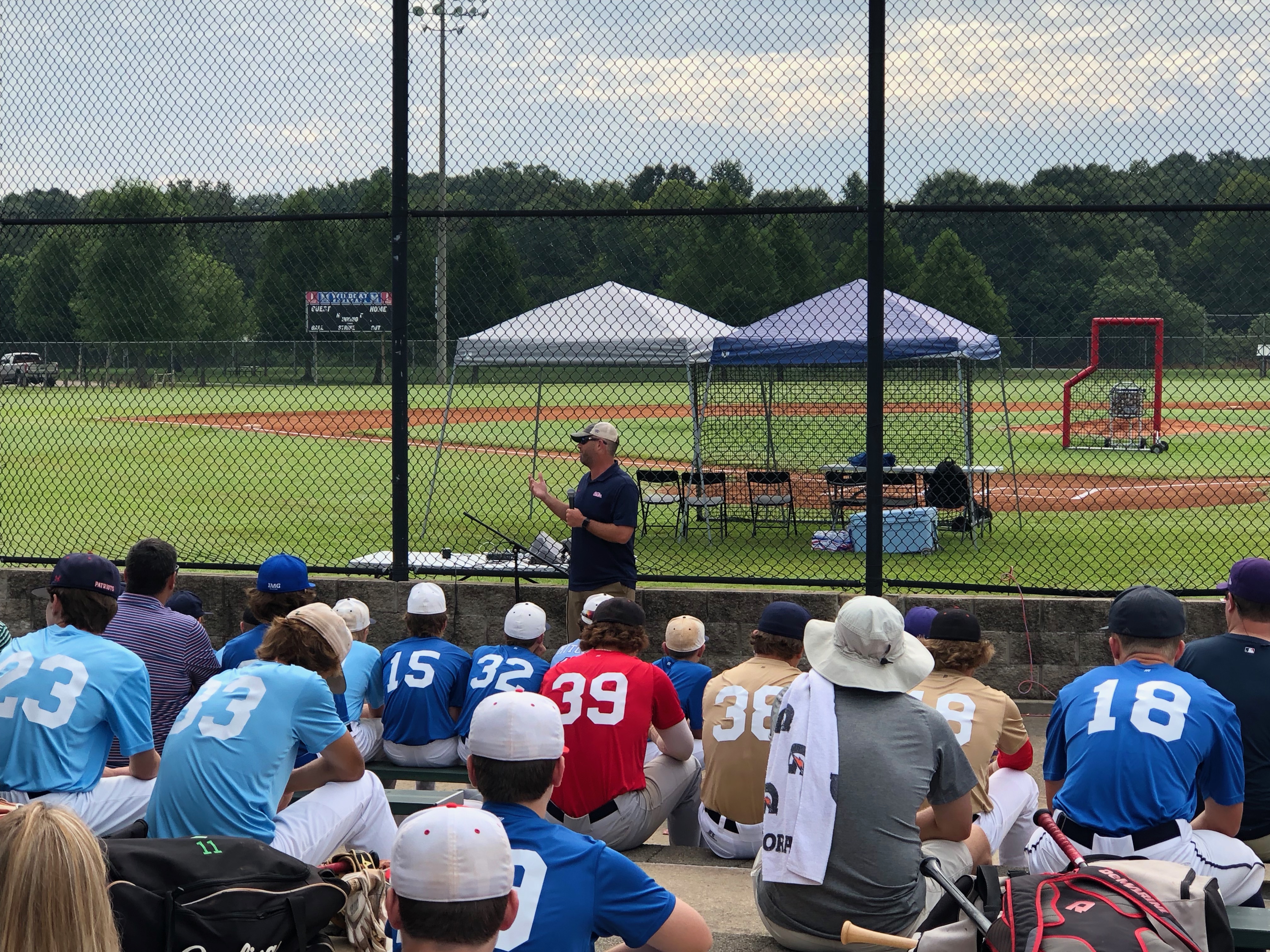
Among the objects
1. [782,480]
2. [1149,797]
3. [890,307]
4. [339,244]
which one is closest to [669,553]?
[782,480]

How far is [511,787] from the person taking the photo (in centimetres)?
290

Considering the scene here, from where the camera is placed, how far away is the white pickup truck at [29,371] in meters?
18.0

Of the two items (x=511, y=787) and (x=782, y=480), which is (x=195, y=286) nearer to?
(x=782, y=480)

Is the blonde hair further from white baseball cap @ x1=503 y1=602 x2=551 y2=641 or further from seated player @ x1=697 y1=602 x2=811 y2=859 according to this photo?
white baseball cap @ x1=503 y1=602 x2=551 y2=641

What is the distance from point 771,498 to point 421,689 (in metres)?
9.66

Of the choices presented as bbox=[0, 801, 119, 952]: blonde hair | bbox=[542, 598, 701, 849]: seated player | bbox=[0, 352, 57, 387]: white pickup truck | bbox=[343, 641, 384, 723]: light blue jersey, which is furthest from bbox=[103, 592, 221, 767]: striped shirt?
bbox=[0, 352, 57, 387]: white pickup truck

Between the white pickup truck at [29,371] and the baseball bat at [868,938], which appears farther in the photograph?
the white pickup truck at [29,371]

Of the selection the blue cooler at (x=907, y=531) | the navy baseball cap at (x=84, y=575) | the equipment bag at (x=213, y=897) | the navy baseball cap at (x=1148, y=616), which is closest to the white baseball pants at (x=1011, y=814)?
the navy baseball cap at (x=1148, y=616)

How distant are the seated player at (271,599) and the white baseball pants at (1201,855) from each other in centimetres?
340

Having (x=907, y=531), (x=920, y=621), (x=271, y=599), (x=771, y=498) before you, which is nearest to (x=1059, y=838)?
(x=920, y=621)

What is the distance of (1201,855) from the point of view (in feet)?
12.9

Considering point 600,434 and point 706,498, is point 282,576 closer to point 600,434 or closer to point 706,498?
point 600,434

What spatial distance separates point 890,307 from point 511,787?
11693 millimetres

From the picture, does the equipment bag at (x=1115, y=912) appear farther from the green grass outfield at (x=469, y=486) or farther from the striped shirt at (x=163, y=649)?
the green grass outfield at (x=469, y=486)
